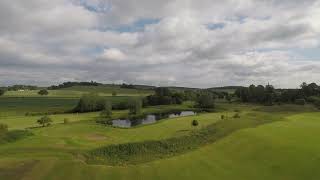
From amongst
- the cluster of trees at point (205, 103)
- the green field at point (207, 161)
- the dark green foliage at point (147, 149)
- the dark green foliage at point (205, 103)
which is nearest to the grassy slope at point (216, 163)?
the green field at point (207, 161)

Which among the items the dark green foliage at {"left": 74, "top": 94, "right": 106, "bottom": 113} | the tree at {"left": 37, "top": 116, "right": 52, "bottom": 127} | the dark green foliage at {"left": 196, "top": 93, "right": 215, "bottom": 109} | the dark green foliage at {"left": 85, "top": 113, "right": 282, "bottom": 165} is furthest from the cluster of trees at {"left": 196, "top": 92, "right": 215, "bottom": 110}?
the dark green foliage at {"left": 85, "top": 113, "right": 282, "bottom": 165}

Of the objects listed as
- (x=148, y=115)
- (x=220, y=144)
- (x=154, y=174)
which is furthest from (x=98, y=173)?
(x=148, y=115)

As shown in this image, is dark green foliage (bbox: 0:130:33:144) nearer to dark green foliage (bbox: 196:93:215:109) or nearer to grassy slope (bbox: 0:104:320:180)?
grassy slope (bbox: 0:104:320:180)

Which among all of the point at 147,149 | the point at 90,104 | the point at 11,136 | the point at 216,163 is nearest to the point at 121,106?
the point at 90,104

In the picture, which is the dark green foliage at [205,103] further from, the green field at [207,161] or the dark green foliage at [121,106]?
the green field at [207,161]

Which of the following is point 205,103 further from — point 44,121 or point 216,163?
point 216,163

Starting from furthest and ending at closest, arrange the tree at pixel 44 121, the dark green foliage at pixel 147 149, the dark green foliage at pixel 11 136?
the tree at pixel 44 121
the dark green foliage at pixel 11 136
the dark green foliage at pixel 147 149

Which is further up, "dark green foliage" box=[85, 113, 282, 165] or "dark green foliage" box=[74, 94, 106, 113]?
"dark green foliage" box=[74, 94, 106, 113]

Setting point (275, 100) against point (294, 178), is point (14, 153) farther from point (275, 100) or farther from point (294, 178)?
point (275, 100)
